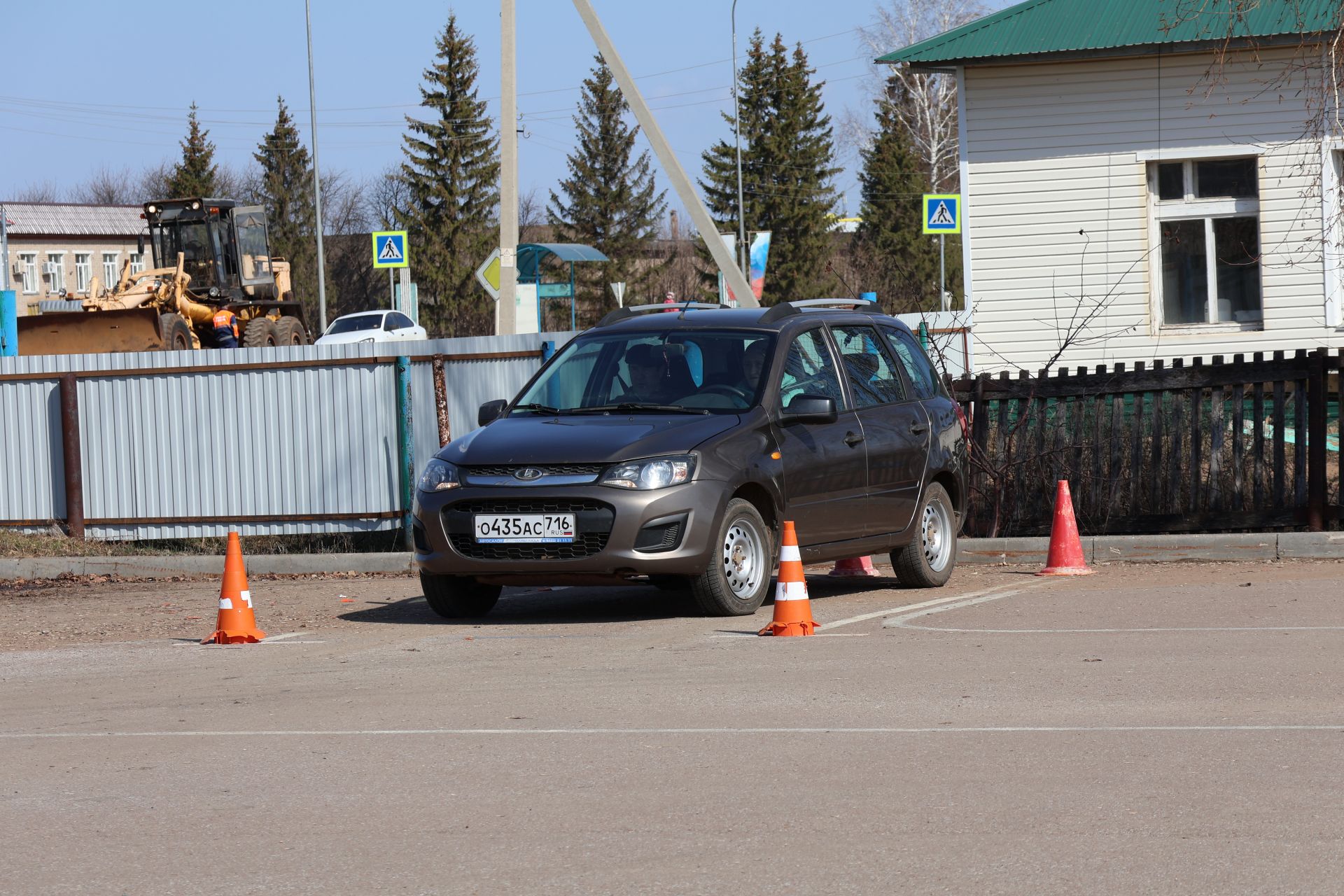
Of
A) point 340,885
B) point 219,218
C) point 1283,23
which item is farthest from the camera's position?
point 219,218

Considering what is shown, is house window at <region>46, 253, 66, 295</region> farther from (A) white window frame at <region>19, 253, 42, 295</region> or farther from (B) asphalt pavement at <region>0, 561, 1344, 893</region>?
(B) asphalt pavement at <region>0, 561, 1344, 893</region>

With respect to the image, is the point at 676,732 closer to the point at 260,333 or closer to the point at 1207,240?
the point at 1207,240

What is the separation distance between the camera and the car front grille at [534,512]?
9594 millimetres

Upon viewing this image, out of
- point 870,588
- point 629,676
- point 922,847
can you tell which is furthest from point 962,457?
point 922,847

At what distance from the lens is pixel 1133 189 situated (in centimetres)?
2056

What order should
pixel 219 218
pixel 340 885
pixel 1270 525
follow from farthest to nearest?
pixel 219 218 → pixel 1270 525 → pixel 340 885

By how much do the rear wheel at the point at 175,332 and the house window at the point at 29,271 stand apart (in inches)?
3049

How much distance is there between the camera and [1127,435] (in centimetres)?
1405

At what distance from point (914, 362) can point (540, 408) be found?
284 centimetres

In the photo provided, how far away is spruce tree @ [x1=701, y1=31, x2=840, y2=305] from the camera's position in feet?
241

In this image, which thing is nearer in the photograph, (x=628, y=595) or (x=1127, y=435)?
(x=628, y=595)

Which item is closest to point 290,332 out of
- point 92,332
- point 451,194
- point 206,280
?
point 206,280

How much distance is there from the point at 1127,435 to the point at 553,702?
7.87 m

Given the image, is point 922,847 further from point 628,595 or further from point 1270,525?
point 1270,525
